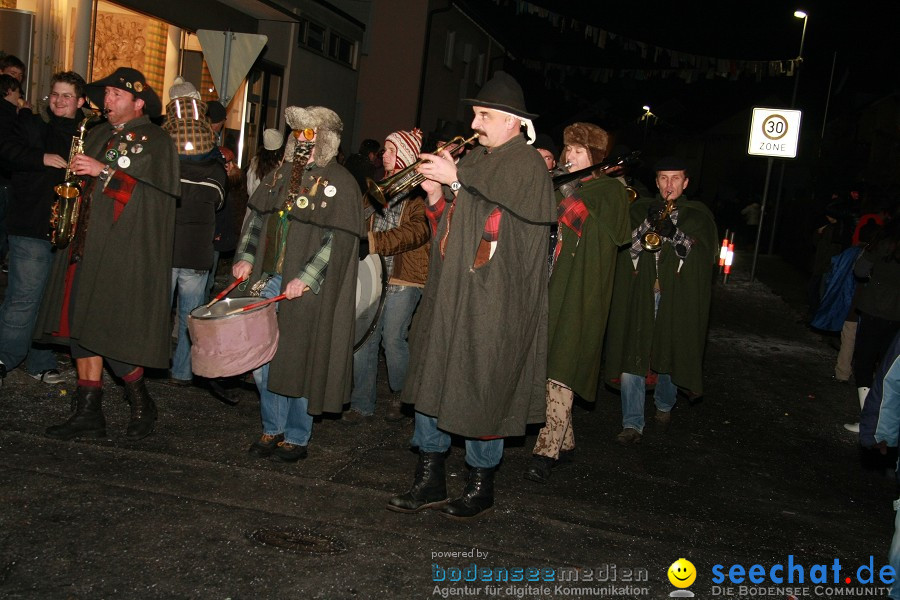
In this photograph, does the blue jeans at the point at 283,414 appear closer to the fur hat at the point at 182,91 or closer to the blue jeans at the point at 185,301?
the blue jeans at the point at 185,301

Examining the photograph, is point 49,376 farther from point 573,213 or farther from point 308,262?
point 573,213

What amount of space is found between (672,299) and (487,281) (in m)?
3.07

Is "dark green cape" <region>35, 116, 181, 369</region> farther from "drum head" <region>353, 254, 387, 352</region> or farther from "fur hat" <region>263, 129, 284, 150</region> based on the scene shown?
"fur hat" <region>263, 129, 284, 150</region>

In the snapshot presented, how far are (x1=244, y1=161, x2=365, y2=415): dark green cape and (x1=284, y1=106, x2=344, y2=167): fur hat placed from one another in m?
0.08

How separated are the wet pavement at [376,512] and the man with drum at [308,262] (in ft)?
1.75

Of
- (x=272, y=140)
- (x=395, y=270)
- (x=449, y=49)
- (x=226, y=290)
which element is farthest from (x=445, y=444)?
(x=449, y=49)

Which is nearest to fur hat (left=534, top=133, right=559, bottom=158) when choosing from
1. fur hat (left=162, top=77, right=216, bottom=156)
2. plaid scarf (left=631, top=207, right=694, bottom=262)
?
plaid scarf (left=631, top=207, right=694, bottom=262)

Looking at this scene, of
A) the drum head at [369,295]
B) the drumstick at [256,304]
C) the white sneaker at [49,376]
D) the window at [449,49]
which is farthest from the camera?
the window at [449,49]

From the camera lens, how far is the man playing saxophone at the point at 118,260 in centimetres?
560

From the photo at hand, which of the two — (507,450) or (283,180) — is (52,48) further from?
(507,450)

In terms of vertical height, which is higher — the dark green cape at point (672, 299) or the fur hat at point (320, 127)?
the fur hat at point (320, 127)

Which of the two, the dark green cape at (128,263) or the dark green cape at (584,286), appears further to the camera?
the dark green cape at (584,286)

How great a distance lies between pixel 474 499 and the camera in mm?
5090

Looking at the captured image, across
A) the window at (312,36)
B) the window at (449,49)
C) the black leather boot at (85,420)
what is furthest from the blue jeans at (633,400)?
the window at (449,49)
